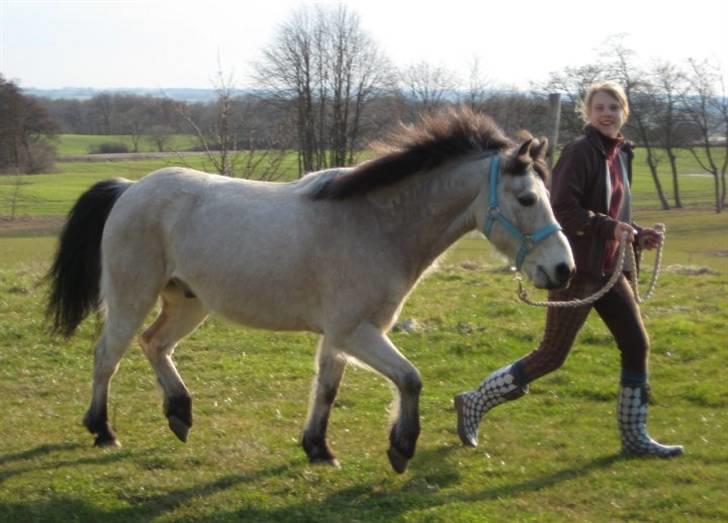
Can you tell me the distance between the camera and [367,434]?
6.90 metres

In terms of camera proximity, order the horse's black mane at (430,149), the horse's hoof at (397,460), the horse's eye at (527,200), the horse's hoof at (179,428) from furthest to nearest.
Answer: the horse's hoof at (179,428) → the horse's black mane at (430,149) → the horse's hoof at (397,460) → the horse's eye at (527,200)

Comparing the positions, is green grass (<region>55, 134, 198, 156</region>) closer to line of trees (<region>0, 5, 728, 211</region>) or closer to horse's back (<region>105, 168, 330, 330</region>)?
line of trees (<region>0, 5, 728, 211</region>)

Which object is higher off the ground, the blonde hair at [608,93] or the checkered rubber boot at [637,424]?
the blonde hair at [608,93]

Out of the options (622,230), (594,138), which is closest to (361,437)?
(622,230)

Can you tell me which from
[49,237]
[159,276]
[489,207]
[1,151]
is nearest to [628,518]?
[489,207]

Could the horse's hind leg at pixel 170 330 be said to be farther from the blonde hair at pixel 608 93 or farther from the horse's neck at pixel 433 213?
the blonde hair at pixel 608 93

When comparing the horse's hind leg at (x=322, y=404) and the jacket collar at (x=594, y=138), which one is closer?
the jacket collar at (x=594, y=138)

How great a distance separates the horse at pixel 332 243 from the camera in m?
5.54

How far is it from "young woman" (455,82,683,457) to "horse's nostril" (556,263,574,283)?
52cm

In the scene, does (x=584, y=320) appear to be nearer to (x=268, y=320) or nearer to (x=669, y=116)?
(x=268, y=320)

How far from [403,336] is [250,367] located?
188cm

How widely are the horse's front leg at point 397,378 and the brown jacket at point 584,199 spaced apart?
4.28ft

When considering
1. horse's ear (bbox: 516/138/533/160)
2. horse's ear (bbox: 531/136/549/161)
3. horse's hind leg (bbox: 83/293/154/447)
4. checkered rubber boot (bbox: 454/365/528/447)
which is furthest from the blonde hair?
horse's hind leg (bbox: 83/293/154/447)

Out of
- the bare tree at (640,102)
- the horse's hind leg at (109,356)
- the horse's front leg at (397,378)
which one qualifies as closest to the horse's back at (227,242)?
the horse's hind leg at (109,356)
